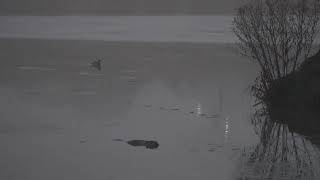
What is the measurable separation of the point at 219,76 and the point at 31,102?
7.24m

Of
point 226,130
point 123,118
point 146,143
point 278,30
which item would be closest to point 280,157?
point 226,130

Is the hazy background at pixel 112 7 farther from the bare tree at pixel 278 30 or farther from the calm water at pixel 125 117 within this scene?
the bare tree at pixel 278 30

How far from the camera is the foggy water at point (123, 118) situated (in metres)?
9.37

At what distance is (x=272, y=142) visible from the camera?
11.0m

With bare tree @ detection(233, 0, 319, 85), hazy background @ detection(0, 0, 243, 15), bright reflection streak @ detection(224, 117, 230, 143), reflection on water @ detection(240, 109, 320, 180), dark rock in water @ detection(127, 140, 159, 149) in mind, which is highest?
hazy background @ detection(0, 0, 243, 15)

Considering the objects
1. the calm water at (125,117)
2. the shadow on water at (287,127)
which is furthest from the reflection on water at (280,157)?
the calm water at (125,117)

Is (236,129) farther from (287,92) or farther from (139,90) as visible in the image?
(139,90)

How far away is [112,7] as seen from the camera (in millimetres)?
94000

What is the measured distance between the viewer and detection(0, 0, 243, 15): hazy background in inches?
3159

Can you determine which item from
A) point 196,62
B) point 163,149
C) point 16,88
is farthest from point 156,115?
point 196,62

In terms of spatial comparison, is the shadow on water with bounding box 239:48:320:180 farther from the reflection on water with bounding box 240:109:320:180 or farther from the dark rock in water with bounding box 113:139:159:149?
the dark rock in water with bounding box 113:139:159:149

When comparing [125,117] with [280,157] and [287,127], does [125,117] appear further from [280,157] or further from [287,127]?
[280,157]

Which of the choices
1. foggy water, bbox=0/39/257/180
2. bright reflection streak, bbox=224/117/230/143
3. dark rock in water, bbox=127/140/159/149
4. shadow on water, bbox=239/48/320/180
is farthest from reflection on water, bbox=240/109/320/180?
dark rock in water, bbox=127/140/159/149

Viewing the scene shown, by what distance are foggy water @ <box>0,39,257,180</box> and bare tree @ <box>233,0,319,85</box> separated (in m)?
1.29
